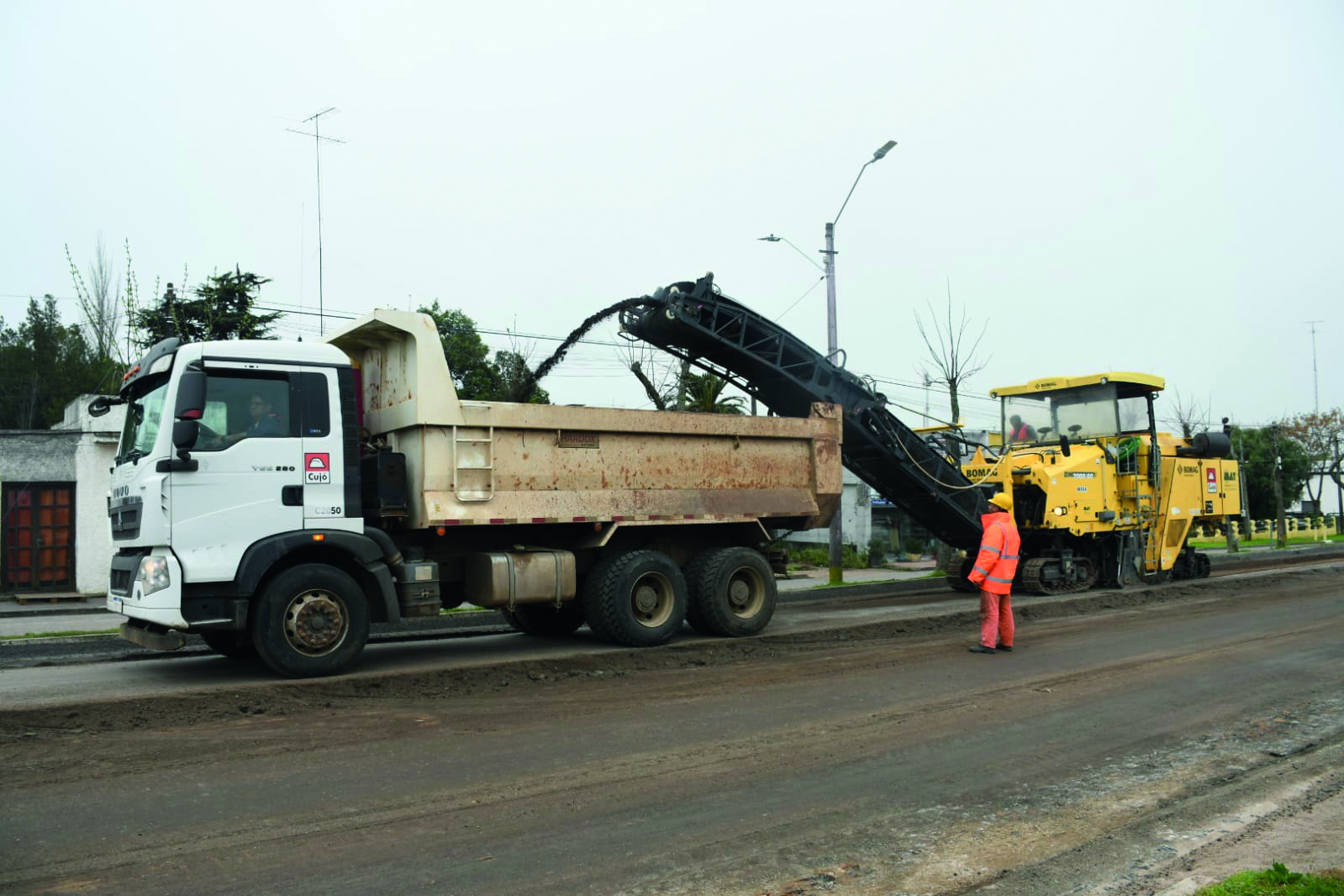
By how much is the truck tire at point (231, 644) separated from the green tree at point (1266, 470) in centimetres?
4470

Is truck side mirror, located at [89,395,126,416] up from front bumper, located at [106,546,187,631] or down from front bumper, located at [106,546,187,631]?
up

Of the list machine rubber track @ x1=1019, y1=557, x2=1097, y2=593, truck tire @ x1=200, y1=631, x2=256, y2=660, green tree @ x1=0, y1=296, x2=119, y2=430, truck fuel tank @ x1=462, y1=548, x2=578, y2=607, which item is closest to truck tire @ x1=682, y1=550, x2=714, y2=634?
truck fuel tank @ x1=462, y1=548, x2=578, y2=607

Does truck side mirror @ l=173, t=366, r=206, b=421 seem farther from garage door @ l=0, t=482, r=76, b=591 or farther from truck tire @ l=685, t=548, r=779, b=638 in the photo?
garage door @ l=0, t=482, r=76, b=591

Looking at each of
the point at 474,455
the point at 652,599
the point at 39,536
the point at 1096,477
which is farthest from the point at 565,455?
the point at 39,536

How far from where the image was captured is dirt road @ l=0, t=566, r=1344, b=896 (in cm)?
446

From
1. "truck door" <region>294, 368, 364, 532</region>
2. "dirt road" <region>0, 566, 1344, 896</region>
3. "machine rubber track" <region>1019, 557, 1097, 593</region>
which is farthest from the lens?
"machine rubber track" <region>1019, 557, 1097, 593</region>

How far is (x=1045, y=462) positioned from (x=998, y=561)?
608 cm

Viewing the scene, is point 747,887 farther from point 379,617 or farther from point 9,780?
point 379,617

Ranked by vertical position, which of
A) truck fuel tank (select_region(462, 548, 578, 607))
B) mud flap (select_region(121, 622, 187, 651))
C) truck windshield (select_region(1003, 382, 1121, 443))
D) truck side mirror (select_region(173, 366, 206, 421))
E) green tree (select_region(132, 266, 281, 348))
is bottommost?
mud flap (select_region(121, 622, 187, 651))

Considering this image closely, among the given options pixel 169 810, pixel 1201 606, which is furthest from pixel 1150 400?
pixel 169 810

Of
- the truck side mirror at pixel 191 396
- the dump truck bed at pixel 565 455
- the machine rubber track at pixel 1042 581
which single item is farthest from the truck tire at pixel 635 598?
the machine rubber track at pixel 1042 581

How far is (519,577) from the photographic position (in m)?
9.70

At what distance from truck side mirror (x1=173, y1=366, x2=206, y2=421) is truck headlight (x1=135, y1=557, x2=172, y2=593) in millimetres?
950

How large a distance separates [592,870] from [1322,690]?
22.1 feet
